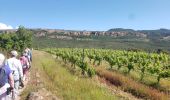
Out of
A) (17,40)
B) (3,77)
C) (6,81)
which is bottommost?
(17,40)

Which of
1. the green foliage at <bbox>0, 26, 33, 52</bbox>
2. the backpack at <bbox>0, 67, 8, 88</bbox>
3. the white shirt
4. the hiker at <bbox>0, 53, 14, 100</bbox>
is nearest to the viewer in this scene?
the hiker at <bbox>0, 53, 14, 100</bbox>

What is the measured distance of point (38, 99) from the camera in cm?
1582

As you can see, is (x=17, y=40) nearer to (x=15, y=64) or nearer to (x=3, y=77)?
(x=15, y=64)

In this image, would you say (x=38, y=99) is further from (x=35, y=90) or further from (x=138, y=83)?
(x=138, y=83)

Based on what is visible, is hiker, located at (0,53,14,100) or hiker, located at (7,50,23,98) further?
hiker, located at (7,50,23,98)

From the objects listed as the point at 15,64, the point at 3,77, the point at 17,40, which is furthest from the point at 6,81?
the point at 17,40

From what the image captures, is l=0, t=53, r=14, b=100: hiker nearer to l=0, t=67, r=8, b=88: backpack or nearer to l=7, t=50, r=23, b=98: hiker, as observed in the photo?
l=0, t=67, r=8, b=88: backpack

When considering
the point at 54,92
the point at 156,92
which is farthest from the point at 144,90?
the point at 54,92

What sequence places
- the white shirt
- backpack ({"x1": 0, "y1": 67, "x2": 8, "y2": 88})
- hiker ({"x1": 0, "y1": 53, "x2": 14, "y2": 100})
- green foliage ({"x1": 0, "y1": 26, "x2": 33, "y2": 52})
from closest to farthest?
hiker ({"x1": 0, "y1": 53, "x2": 14, "y2": 100})
backpack ({"x1": 0, "y1": 67, "x2": 8, "y2": 88})
the white shirt
green foliage ({"x1": 0, "y1": 26, "x2": 33, "y2": 52})

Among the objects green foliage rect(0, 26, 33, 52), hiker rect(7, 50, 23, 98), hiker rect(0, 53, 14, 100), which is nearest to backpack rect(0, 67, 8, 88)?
hiker rect(0, 53, 14, 100)

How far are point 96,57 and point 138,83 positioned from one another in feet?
69.5

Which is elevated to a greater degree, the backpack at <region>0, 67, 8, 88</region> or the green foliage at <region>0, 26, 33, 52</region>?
the backpack at <region>0, 67, 8, 88</region>

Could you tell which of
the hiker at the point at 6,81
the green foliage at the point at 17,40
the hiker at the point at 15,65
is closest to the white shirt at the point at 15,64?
the hiker at the point at 15,65

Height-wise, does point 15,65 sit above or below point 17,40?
above
